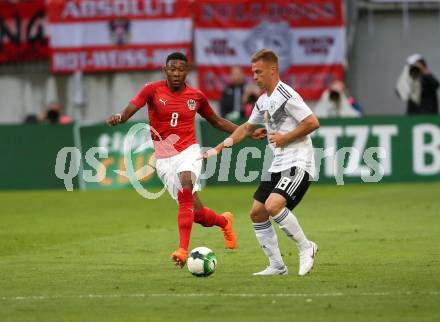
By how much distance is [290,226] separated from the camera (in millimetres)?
11094

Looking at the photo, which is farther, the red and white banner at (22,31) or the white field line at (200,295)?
the red and white banner at (22,31)

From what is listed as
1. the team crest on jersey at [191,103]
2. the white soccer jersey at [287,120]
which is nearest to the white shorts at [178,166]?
the team crest on jersey at [191,103]

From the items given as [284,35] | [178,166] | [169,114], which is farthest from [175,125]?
[284,35]

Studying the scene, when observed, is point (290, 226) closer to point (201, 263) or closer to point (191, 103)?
→ point (201, 263)

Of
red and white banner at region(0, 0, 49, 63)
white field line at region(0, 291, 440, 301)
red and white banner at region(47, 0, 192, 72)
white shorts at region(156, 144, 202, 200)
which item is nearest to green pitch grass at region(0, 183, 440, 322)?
white field line at region(0, 291, 440, 301)

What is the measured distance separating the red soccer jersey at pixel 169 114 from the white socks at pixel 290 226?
2044mm

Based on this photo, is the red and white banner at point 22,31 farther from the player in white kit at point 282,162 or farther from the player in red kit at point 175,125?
the player in white kit at point 282,162

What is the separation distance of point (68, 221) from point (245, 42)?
12.0 m

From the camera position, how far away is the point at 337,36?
29375mm

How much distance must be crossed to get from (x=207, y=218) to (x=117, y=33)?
17.8m

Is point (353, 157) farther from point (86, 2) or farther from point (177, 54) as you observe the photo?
point (177, 54)

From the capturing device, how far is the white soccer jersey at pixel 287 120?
11094 mm

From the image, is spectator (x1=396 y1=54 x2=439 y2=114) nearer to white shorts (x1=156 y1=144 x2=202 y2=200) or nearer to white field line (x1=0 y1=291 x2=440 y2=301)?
white shorts (x1=156 y1=144 x2=202 y2=200)

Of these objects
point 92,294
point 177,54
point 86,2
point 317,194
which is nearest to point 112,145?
point 317,194
